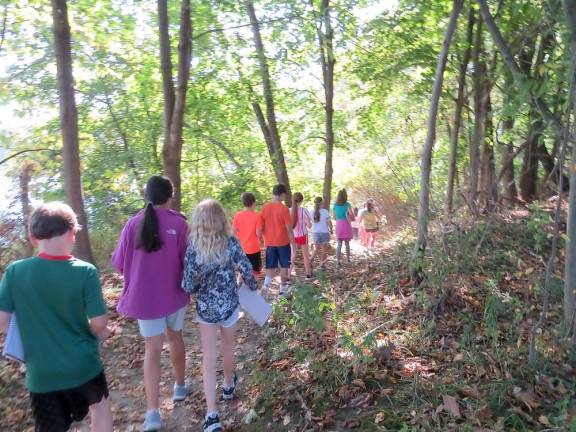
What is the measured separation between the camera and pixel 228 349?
4.27 meters

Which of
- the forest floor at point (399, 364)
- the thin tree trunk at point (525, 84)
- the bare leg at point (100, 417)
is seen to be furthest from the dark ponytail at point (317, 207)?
the bare leg at point (100, 417)

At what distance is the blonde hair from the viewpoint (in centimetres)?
386

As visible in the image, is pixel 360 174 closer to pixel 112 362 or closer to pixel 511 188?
pixel 511 188

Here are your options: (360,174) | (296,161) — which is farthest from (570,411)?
(360,174)

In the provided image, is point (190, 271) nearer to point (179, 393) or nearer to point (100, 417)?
point (100, 417)

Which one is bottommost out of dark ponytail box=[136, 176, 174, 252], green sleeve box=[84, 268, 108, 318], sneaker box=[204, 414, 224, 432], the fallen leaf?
sneaker box=[204, 414, 224, 432]

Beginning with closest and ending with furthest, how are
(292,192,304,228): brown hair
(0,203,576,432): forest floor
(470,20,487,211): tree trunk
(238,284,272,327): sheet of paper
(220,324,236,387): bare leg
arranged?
(0,203,576,432): forest floor → (220,324,236,387): bare leg → (238,284,272,327): sheet of paper → (470,20,487,211): tree trunk → (292,192,304,228): brown hair

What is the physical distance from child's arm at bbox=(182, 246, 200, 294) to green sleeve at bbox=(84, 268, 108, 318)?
1.02 metres

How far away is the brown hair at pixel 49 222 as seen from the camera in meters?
2.85

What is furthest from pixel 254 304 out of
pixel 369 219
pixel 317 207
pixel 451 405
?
pixel 369 219

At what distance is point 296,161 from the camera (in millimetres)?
18703

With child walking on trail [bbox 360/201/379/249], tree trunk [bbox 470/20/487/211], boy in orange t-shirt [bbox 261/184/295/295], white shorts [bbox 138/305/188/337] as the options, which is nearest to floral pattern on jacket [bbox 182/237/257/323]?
white shorts [bbox 138/305/188/337]

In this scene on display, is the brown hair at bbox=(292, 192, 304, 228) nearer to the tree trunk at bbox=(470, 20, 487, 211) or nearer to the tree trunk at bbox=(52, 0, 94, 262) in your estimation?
the tree trunk at bbox=(470, 20, 487, 211)

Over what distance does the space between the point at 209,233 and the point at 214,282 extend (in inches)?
17.2
